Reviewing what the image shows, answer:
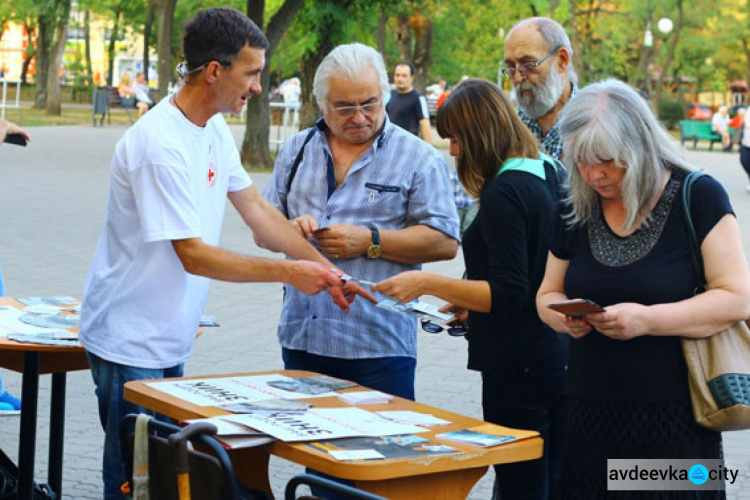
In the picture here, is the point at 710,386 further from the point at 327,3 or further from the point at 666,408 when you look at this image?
the point at 327,3

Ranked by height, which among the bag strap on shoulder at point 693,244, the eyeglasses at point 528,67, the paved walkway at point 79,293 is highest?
the eyeglasses at point 528,67

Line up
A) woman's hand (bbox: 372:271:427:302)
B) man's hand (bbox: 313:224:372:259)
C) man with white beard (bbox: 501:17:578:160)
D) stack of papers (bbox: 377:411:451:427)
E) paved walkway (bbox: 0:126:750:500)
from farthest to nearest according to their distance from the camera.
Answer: paved walkway (bbox: 0:126:750:500) < man with white beard (bbox: 501:17:578:160) < man's hand (bbox: 313:224:372:259) < woman's hand (bbox: 372:271:427:302) < stack of papers (bbox: 377:411:451:427)

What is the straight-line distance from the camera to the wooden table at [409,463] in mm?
2959

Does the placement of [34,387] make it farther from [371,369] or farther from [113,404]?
[371,369]

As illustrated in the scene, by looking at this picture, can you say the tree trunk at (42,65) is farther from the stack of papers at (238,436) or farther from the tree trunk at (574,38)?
the stack of papers at (238,436)

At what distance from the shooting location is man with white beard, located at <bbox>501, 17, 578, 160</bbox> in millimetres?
5250

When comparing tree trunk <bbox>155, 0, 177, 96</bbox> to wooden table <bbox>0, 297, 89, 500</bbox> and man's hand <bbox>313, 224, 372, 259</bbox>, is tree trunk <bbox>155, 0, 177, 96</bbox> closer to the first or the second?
wooden table <bbox>0, 297, 89, 500</bbox>

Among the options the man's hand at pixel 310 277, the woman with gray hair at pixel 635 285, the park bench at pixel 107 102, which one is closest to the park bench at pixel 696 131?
the park bench at pixel 107 102

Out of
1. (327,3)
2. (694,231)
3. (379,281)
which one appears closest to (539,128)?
(379,281)

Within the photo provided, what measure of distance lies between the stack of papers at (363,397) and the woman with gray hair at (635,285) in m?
0.58

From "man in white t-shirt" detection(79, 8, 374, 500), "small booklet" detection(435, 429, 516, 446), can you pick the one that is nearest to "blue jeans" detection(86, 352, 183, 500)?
"man in white t-shirt" detection(79, 8, 374, 500)

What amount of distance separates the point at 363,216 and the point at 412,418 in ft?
3.46

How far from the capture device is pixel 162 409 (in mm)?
3508

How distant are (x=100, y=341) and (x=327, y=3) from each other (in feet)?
59.8
